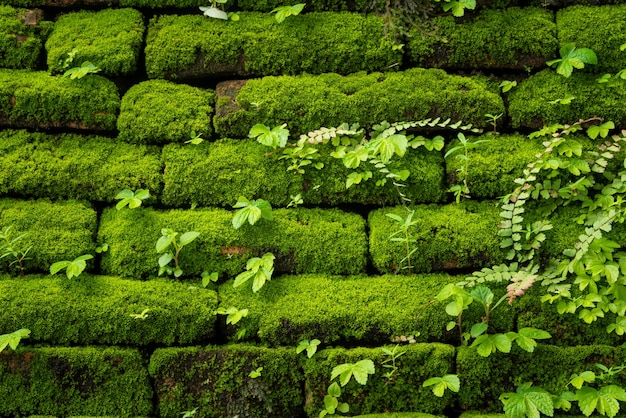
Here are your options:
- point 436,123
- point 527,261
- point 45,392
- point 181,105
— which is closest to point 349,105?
point 436,123

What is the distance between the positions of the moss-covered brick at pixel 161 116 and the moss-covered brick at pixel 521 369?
1.45 meters

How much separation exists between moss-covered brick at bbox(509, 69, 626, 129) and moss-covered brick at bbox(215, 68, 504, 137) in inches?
4.3

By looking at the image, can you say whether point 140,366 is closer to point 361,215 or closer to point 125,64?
point 361,215

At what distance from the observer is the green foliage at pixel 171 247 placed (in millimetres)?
2752

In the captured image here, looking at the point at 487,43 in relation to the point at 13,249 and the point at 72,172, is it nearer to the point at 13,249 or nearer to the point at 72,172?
the point at 72,172

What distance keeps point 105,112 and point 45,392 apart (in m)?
1.17

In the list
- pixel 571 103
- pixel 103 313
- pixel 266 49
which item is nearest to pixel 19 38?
pixel 266 49

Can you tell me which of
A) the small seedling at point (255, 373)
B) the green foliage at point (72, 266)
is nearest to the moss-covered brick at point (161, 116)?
the green foliage at point (72, 266)

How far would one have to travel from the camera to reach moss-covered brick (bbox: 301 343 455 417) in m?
2.64

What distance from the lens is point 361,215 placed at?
296 centimetres

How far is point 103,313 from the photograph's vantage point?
269 cm

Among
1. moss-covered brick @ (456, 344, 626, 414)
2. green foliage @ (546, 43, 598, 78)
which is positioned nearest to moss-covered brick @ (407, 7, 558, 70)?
green foliage @ (546, 43, 598, 78)

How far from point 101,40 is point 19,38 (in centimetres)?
36

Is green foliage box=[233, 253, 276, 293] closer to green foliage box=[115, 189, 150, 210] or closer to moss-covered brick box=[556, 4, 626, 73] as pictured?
green foliage box=[115, 189, 150, 210]
